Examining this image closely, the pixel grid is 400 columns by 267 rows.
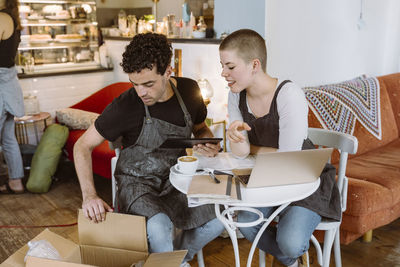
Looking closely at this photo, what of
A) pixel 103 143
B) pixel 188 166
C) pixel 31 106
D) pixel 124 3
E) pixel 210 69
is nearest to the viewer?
pixel 188 166

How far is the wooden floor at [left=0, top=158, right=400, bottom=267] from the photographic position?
2416 mm

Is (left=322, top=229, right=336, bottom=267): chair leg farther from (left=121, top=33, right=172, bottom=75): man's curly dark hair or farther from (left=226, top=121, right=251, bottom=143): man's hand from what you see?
(left=121, top=33, right=172, bottom=75): man's curly dark hair

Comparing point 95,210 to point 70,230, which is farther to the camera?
point 70,230

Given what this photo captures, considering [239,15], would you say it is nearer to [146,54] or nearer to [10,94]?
[146,54]

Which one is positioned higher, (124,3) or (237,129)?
(124,3)

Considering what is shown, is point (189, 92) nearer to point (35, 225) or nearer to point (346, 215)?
point (346, 215)

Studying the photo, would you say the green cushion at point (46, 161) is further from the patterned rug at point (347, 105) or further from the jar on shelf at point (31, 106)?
the patterned rug at point (347, 105)

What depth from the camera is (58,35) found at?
16.1ft

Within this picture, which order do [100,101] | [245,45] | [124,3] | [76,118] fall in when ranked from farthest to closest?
[124,3]
[100,101]
[76,118]
[245,45]

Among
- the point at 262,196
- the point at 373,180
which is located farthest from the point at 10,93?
the point at 373,180

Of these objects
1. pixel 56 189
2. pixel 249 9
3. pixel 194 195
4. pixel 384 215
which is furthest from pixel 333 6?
pixel 56 189

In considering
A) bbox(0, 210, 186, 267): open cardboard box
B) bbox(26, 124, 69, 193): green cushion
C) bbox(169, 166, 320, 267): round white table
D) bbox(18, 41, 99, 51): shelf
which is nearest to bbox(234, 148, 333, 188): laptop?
bbox(169, 166, 320, 267): round white table

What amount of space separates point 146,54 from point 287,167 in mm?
777

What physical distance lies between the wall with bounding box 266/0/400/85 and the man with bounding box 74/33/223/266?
1.23m
